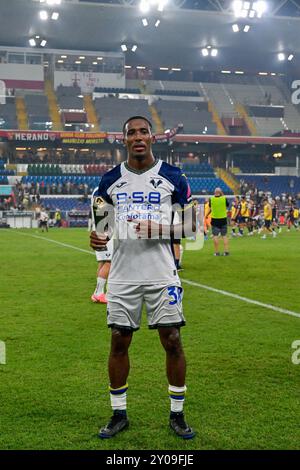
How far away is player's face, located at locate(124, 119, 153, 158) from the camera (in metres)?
4.27

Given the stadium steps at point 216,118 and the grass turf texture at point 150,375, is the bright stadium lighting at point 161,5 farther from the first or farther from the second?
the grass turf texture at point 150,375

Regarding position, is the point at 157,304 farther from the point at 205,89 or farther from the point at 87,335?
the point at 205,89

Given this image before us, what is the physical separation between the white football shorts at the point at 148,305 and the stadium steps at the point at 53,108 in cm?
4597

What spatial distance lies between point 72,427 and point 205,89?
59894mm

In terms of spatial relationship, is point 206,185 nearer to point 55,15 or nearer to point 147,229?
point 55,15

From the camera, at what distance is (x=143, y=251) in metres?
4.30

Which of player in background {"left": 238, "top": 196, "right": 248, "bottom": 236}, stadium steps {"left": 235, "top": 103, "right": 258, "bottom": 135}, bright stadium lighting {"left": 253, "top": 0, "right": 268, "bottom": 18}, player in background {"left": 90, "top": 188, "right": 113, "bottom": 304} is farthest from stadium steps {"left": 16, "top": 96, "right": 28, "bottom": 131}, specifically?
player in background {"left": 90, "top": 188, "right": 113, "bottom": 304}

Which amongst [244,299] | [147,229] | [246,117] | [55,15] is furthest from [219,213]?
[246,117]

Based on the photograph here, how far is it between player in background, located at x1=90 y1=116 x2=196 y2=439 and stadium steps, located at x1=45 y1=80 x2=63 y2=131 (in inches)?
1803

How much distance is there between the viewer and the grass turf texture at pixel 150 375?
4098 mm

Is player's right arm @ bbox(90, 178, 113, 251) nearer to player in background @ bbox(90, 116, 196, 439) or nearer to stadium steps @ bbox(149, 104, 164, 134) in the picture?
player in background @ bbox(90, 116, 196, 439)

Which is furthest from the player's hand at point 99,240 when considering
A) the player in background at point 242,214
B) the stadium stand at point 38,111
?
the stadium stand at point 38,111
